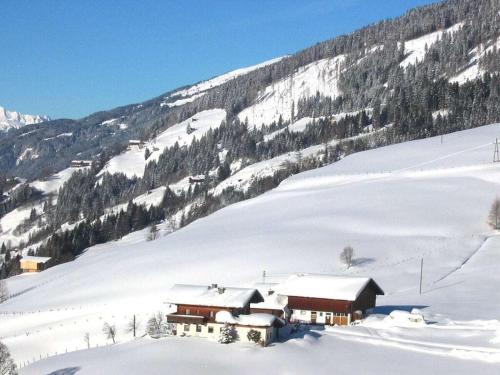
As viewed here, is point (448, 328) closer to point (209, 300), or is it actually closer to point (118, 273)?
point (209, 300)

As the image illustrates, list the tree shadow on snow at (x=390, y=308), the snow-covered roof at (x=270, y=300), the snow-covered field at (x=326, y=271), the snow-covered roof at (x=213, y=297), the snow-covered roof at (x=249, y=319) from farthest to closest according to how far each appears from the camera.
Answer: the tree shadow on snow at (x=390, y=308)
the snow-covered roof at (x=270, y=300)
the snow-covered roof at (x=213, y=297)
the snow-covered roof at (x=249, y=319)
the snow-covered field at (x=326, y=271)

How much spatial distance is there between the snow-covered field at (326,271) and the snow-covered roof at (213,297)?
4.19m

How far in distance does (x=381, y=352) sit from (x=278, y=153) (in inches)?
6405

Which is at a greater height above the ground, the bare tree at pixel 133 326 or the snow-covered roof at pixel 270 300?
the snow-covered roof at pixel 270 300

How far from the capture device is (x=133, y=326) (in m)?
54.5

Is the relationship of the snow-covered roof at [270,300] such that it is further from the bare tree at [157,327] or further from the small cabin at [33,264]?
the small cabin at [33,264]

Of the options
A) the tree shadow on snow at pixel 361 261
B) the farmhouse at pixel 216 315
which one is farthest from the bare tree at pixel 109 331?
the tree shadow on snow at pixel 361 261

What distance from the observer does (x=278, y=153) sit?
653 ft

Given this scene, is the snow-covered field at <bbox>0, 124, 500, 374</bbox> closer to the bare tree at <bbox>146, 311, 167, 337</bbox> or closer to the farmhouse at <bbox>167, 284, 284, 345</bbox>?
the farmhouse at <bbox>167, 284, 284, 345</bbox>

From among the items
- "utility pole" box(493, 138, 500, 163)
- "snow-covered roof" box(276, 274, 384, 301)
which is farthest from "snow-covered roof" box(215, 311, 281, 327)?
"utility pole" box(493, 138, 500, 163)

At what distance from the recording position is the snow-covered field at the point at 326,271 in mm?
36938

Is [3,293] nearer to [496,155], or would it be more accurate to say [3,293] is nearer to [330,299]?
[330,299]

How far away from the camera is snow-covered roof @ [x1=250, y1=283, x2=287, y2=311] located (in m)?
47.9

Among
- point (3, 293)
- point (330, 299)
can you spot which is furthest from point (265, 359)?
point (3, 293)
